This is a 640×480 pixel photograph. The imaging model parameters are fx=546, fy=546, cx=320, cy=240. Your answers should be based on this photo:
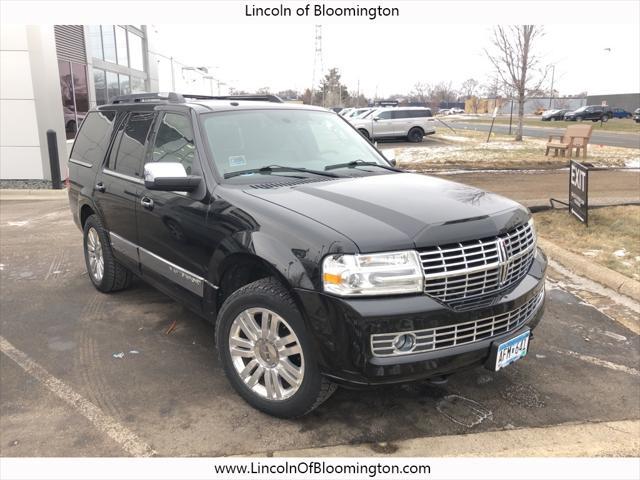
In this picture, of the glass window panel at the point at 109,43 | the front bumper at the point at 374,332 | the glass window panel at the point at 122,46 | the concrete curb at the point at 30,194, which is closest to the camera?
the front bumper at the point at 374,332

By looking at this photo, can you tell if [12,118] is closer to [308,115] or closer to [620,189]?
[308,115]

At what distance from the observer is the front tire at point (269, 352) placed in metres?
2.92

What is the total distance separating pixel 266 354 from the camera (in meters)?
3.16

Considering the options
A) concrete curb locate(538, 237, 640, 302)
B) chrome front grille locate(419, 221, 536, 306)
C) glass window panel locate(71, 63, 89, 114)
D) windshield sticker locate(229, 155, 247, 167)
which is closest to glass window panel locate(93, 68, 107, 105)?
glass window panel locate(71, 63, 89, 114)

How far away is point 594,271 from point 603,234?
1593mm

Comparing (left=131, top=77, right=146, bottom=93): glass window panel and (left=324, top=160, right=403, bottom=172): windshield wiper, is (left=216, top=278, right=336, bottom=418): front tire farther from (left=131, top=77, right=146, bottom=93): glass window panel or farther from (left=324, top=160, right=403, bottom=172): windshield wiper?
(left=131, top=77, right=146, bottom=93): glass window panel

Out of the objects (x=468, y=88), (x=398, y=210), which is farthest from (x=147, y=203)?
(x=468, y=88)

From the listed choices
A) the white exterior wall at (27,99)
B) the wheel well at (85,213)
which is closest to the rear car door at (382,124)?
the white exterior wall at (27,99)

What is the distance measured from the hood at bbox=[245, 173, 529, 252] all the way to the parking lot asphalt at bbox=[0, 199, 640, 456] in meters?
1.00

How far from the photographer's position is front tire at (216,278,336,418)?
292cm

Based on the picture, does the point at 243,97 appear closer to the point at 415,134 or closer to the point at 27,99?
the point at 27,99

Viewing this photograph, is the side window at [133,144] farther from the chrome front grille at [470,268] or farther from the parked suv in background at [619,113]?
the parked suv in background at [619,113]

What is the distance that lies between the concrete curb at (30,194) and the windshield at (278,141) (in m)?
9.38

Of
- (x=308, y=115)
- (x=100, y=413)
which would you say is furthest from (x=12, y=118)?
(x=100, y=413)
